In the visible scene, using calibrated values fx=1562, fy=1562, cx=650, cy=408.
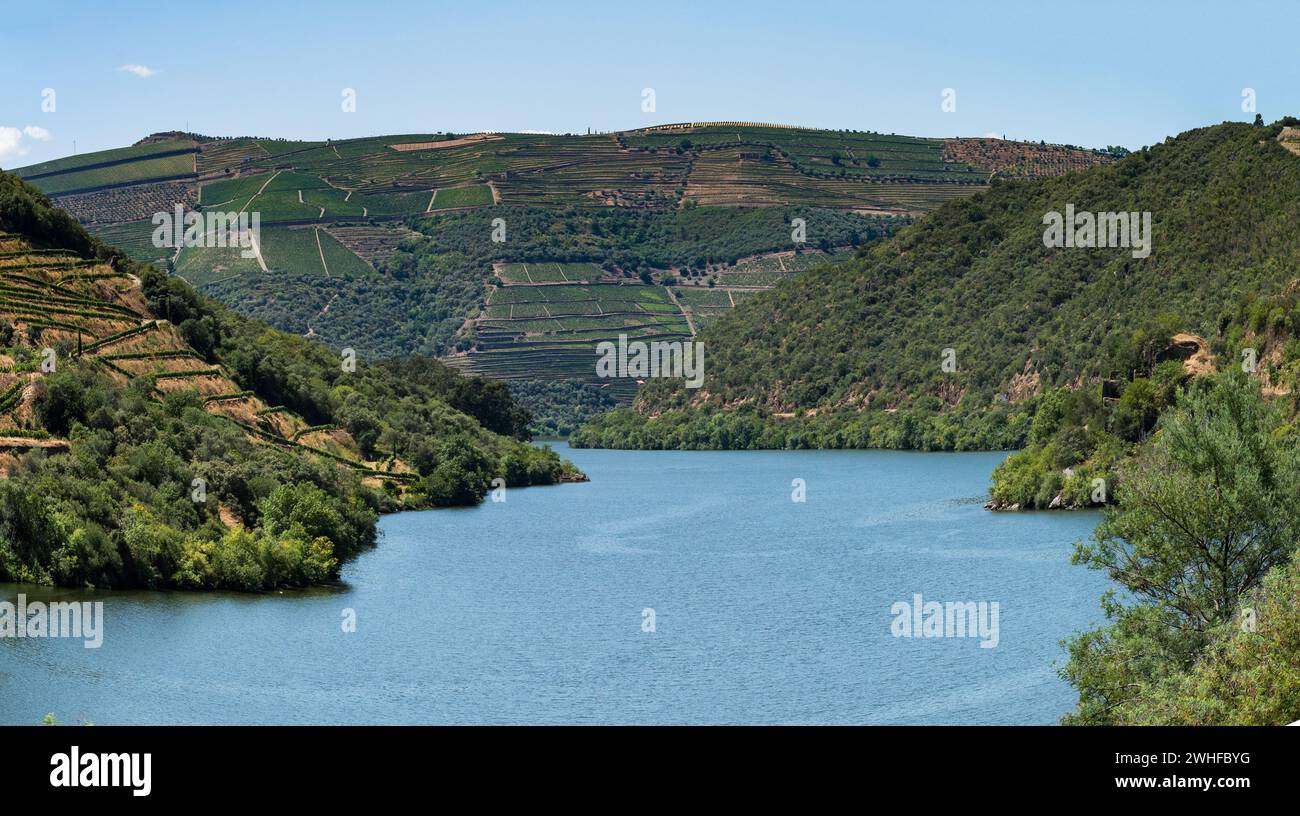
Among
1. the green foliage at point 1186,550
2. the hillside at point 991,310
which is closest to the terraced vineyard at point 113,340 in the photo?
the green foliage at point 1186,550

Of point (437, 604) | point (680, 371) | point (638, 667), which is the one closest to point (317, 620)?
point (437, 604)

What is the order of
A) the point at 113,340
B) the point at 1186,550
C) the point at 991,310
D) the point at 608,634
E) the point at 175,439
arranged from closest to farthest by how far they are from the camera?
the point at 1186,550, the point at 608,634, the point at 175,439, the point at 113,340, the point at 991,310

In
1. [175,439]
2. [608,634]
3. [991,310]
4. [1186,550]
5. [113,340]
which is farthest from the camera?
[991,310]

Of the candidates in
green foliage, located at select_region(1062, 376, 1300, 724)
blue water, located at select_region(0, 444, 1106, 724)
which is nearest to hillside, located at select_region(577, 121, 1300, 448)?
blue water, located at select_region(0, 444, 1106, 724)

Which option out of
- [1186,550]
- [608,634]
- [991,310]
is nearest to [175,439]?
[608,634]

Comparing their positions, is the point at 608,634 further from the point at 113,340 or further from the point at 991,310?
the point at 991,310

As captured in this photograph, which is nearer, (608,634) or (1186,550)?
(1186,550)

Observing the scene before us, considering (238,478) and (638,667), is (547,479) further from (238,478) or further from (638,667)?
(638,667)
